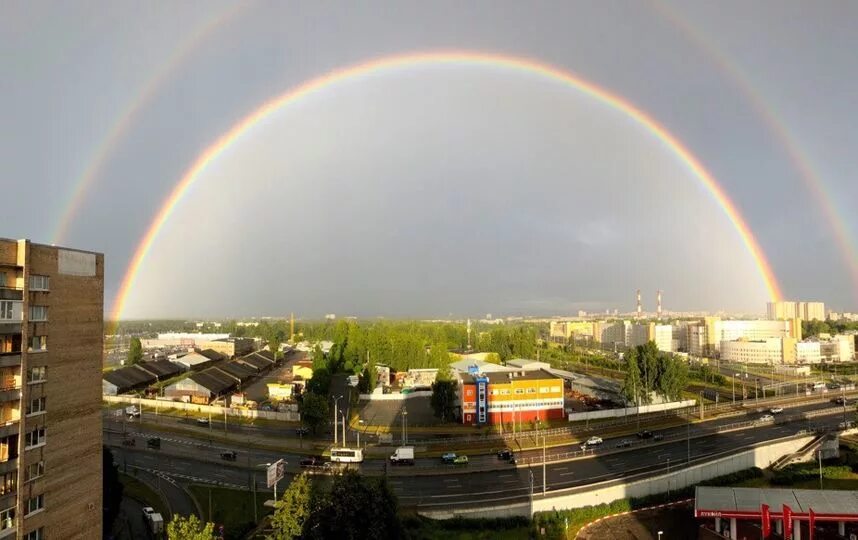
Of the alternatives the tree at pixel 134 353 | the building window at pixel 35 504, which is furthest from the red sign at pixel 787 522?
the tree at pixel 134 353

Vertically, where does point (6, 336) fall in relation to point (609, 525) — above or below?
above

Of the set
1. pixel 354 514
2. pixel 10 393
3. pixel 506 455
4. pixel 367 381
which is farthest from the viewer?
pixel 367 381

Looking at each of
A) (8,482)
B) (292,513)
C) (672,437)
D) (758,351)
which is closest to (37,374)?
(8,482)

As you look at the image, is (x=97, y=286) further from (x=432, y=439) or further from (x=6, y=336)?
(x=432, y=439)

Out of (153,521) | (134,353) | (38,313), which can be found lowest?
(153,521)

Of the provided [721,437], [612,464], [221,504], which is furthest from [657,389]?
[221,504]

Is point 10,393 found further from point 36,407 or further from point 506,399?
point 506,399

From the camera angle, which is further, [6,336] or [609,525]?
[609,525]
